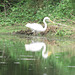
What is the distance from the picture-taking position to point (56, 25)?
15133 millimetres

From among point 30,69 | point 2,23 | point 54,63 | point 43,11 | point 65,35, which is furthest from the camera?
point 43,11

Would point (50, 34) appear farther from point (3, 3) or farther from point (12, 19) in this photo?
point (3, 3)

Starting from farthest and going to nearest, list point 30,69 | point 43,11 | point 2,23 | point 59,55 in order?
point 43,11, point 2,23, point 59,55, point 30,69

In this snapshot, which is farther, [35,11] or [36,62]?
[35,11]

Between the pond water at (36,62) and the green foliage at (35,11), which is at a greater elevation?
the green foliage at (35,11)

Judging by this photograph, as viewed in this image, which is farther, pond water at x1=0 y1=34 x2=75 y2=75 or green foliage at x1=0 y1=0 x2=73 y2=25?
green foliage at x1=0 y1=0 x2=73 y2=25

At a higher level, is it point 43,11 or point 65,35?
point 43,11

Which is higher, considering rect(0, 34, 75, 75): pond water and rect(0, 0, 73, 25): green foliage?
rect(0, 0, 73, 25): green foliage

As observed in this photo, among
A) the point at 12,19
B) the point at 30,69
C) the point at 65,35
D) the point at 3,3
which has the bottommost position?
the point at 30,69

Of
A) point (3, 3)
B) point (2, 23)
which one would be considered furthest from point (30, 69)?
point (3, 3)

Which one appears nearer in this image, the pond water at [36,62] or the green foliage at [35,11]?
the pond water at [36,62]

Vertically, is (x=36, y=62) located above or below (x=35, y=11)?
below

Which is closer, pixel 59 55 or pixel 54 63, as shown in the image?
pixel 54 63

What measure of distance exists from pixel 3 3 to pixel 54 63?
1209 cm
